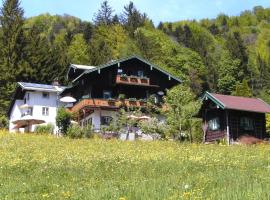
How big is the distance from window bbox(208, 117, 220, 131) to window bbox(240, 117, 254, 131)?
2.32 m

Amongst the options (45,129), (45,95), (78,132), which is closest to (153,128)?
(78,132)

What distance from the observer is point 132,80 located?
200 feet

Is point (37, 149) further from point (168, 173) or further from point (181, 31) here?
point (181, 31)

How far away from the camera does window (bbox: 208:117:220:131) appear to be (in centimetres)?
5300

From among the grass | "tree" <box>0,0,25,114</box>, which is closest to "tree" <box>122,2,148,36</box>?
"tree" <box>0,0,25,114</box>

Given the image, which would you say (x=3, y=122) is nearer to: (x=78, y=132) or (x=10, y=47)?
(x=10, y=47)

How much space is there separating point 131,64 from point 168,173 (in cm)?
4499

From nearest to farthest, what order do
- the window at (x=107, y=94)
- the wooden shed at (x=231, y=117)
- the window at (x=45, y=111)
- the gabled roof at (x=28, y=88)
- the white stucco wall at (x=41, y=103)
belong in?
1. the wooden shed at (x=231, y=117)
2. the window at (x=107, y=94)
3. the gabled roof at (x=28, y=88)
4. the white stucco wall at (x=41, y=103)
5. the window at (x=45, y=111)

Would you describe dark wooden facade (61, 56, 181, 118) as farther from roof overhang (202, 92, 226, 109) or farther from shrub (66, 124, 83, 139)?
shrub (66, 124, 83, 139)

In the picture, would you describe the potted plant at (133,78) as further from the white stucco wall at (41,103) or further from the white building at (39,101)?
the white stucco wall at (41,103)

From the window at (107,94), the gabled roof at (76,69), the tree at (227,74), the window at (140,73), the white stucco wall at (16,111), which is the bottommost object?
the white stucco wall at (16,111)

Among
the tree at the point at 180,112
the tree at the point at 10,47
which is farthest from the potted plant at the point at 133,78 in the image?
the tree at the point at 10,47

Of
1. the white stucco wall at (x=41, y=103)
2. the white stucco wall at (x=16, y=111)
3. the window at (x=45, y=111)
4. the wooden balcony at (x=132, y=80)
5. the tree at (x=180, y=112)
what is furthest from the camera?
the white stucco wall at (x=16, y=111)

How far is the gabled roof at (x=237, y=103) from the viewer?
50.2 meters
